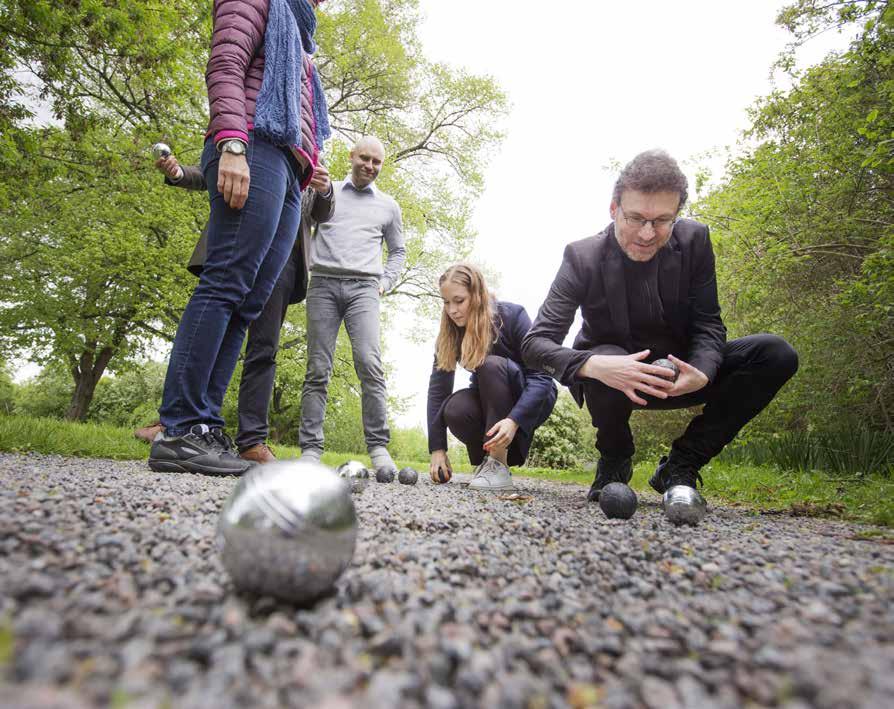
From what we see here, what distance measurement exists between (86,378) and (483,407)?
12.2 meters

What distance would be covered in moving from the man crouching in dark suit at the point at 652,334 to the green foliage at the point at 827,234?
82.9 inches

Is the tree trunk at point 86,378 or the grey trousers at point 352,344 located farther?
the tree trunk at point 86,378

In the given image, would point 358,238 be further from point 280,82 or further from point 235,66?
point 235,66

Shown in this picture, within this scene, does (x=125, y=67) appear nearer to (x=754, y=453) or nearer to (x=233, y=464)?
(x=233, y=464)

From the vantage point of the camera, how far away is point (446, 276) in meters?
4.43

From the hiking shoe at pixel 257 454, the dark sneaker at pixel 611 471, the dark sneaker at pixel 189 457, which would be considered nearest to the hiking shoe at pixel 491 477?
the dark sneaker at pixel 611 471

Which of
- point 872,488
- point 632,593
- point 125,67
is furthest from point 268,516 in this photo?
point 125,67

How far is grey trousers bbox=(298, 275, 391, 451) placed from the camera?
4242 mm

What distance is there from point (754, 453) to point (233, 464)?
6498 millimetres

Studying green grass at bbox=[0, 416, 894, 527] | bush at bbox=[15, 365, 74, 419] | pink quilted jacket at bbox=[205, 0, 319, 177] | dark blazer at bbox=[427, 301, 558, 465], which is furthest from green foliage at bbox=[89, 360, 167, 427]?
pink quilted jacket at bbox=[205, 0, 319, 177]

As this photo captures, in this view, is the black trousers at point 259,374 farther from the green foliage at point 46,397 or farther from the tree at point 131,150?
the green foliage at point 46,397

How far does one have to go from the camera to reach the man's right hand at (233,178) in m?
2.64

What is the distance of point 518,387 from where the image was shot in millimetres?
Answer: 4199

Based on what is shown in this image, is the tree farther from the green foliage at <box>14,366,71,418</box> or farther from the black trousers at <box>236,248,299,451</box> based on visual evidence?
the green foliage at <box>14,366,71,418</box>
